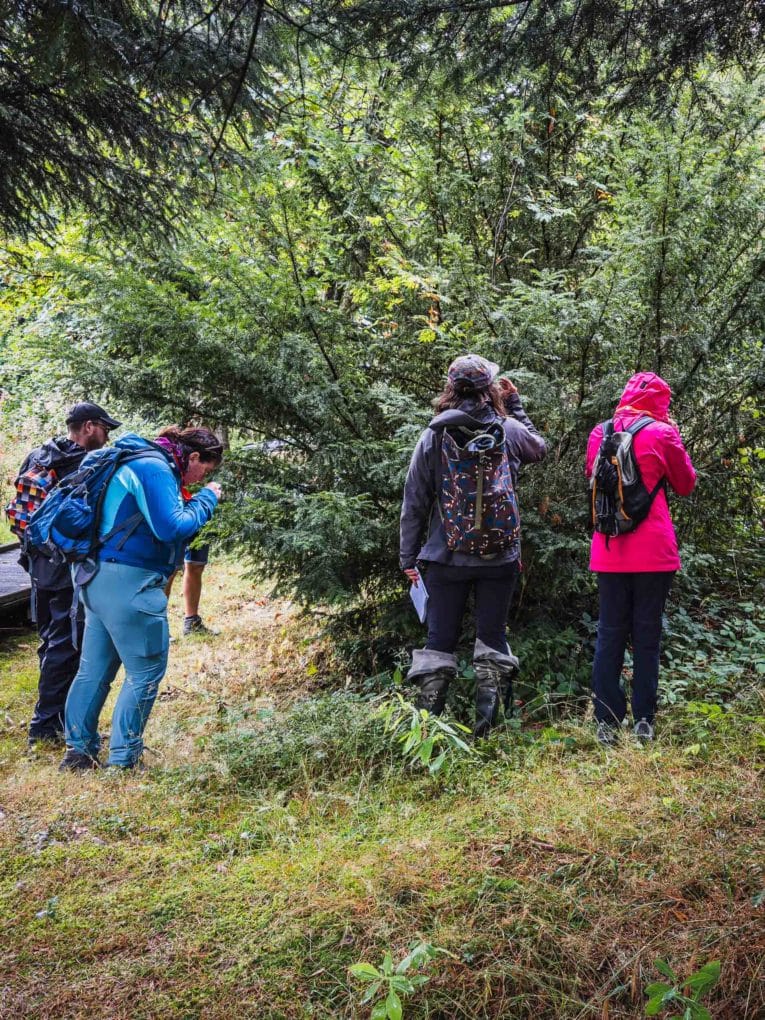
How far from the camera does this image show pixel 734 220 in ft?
16.3

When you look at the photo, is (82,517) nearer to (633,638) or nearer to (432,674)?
(432,674)

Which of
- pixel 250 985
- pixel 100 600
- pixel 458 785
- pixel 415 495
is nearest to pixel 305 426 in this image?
pixel 415 495

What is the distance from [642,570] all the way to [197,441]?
2.78 m

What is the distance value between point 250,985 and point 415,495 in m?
2.58

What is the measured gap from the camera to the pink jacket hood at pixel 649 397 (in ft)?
13.9

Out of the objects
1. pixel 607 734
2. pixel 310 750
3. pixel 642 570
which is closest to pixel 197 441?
pixel 310 750

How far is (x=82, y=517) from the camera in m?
4.04

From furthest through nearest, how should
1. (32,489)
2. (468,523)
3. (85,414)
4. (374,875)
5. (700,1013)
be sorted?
(32,489) < (85,414) < (468,523) < (374,875) < (700,1013)

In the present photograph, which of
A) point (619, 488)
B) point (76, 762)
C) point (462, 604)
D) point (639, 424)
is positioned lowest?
point (76, 762)

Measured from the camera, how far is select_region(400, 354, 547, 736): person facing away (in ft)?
13.1

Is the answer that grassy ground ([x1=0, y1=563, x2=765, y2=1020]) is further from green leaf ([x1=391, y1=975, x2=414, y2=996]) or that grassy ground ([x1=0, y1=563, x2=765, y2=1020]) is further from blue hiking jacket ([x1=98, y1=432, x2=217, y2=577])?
blue hiking jacket ([x1=98, y1=432, x2=217, y2=577])

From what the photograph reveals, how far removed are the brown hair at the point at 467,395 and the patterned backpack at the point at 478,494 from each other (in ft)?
0.53

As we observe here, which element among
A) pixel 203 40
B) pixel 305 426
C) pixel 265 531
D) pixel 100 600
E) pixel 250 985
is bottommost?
pixel 250 985

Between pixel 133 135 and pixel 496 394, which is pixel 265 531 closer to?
pixel 496 394
